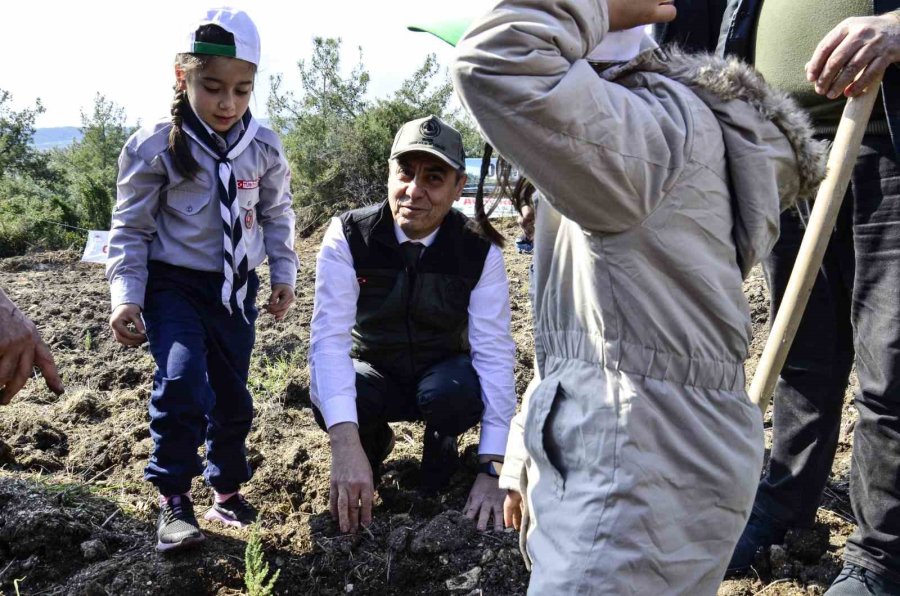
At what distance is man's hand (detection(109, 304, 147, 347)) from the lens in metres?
2.73

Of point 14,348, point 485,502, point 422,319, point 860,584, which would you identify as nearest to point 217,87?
point 422,319

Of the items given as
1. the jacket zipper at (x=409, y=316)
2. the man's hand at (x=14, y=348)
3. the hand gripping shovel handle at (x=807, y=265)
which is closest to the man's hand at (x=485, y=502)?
the jacket zipper at (x=409, y=316)

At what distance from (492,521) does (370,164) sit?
8.48 metres

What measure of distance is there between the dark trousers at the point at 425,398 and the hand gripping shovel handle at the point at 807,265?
4.31 feet

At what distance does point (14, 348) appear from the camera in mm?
1980

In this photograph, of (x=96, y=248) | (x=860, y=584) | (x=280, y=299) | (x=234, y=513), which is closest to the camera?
(x=860, y=584)

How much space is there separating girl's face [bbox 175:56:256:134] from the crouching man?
55 centimetres

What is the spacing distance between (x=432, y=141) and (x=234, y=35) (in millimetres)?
768

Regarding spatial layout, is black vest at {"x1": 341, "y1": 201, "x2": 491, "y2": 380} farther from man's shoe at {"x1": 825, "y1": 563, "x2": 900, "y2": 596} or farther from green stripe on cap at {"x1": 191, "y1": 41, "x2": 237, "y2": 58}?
man's shoe at {"x1": 825, "y1": 563, "x2": 900, "y2": 596}

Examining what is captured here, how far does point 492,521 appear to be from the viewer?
9.11 ft

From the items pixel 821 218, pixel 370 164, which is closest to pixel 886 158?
pixel 821 218

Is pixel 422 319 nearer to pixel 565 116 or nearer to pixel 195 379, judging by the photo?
pixel 195 379

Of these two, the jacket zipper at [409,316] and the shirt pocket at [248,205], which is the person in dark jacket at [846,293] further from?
the shirt pocket at [248,205]

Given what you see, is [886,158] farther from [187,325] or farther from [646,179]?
[187,325]
